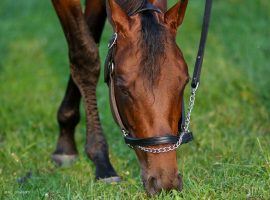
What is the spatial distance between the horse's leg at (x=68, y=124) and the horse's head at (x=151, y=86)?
173cm

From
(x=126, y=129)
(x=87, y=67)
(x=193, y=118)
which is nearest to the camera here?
(x=126, y=129)

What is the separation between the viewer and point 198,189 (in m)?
4.80

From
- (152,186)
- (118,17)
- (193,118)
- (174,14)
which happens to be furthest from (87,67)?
(193,118)

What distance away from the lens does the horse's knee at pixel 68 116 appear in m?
6.61

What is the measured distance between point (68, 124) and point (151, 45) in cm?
213

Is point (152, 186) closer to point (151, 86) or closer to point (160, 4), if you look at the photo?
point (151, 86)

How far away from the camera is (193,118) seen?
7379 mm

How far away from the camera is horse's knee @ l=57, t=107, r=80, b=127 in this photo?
260 inches

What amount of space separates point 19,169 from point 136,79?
1.92m

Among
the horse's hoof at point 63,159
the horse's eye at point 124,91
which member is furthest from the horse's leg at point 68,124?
the horse's eye at point 124,91

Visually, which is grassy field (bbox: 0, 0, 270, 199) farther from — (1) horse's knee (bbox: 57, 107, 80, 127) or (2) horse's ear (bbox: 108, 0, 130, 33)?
(2) horse's ear (bbox: 108, 0, 130, 33)

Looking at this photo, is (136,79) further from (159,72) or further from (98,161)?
(98,161)

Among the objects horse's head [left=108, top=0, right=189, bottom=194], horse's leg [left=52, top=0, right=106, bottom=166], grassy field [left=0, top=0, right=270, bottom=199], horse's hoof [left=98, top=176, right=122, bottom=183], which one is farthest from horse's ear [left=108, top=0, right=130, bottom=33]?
horse's leg [left=52, top=0, right=106, bottom=166]

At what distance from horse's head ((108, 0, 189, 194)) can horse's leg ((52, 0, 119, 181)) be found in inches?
37.6
